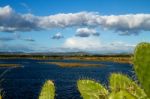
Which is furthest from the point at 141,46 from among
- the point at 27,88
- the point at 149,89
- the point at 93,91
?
the point at 27,88

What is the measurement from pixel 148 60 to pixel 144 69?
0.38ft

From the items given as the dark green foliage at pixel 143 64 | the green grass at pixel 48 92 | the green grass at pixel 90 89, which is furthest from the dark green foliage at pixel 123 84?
the green grass at pixel 48 92

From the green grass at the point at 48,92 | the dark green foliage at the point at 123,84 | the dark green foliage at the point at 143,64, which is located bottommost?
the green grass at the point at 48,92

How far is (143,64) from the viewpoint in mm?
4449

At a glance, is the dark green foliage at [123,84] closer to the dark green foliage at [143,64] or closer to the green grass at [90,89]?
the green grass at [90,89]

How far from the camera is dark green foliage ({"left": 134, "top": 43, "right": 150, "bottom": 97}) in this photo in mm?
4414

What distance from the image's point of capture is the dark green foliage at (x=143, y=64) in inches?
174

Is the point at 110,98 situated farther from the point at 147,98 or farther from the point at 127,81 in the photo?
the point at 127,81

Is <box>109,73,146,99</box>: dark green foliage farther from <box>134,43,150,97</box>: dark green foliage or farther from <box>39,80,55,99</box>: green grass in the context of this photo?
<box>39,80,55,99</box>: green grass

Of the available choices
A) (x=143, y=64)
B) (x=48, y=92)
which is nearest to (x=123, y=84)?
(x=143, y=64)

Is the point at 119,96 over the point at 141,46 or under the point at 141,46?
under

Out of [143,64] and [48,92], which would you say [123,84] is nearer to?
[143,64]

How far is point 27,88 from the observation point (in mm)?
45031

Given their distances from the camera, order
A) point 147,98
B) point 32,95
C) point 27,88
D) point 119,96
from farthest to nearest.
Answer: point 27,88, point 32,95, point 147,98, point 119,96
